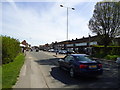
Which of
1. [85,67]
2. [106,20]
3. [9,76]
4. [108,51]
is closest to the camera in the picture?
[85,67]

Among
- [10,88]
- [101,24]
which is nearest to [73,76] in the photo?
[10,88]

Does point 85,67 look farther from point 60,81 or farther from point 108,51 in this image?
point 108,51

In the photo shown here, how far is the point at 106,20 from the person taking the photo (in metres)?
29.4

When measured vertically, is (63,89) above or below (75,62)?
below

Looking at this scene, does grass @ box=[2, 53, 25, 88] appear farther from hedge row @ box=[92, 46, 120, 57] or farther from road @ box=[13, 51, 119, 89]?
hedge row @ box=[92, 46, 120, 57]

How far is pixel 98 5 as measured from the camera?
3053 cm

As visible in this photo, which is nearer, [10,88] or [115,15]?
[10,88]

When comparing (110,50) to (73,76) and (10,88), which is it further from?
(10,88)

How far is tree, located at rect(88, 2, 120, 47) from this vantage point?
2917 centimetres

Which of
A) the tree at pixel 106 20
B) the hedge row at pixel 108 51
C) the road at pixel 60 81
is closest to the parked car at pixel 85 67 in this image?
the road at pixel 60 81

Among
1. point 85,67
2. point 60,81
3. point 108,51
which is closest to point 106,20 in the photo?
point 108,51

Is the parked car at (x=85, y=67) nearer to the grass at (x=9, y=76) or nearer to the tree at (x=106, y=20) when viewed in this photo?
the grass at (x=9, y=76)

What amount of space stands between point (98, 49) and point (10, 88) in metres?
27.7

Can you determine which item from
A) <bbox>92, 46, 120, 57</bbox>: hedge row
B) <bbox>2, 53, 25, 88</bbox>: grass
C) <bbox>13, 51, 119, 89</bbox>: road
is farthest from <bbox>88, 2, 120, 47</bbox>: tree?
<bbox>2, 53, 25, 88</bbox>: grass
